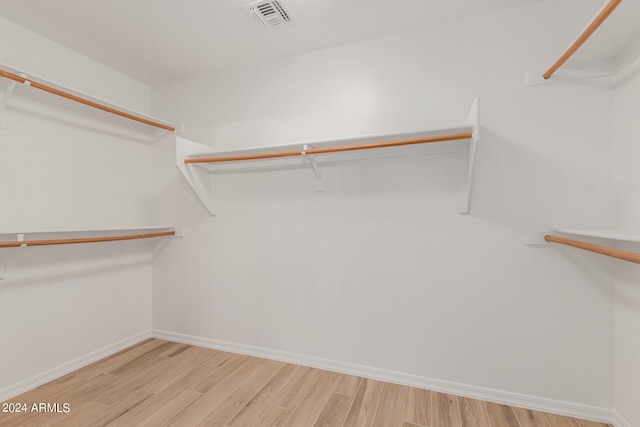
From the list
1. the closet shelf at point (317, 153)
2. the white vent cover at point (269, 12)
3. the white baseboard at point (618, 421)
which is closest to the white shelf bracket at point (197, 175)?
the closet shelf at point (317, 153)

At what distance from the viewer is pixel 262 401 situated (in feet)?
5.58

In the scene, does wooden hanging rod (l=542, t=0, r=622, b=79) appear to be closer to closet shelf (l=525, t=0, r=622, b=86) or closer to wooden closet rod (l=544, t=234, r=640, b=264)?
closet shelf (l=525, t=0, r=622, b=86)

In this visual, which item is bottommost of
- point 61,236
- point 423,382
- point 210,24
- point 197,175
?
point 423,382

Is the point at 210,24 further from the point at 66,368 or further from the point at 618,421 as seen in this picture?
the point at 618,421

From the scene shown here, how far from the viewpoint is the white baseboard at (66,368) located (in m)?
1.74

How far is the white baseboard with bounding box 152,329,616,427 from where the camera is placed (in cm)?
156

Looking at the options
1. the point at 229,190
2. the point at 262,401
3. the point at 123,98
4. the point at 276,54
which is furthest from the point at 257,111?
the point at 262,401

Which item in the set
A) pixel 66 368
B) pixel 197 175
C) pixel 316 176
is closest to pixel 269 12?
pixel 316 176

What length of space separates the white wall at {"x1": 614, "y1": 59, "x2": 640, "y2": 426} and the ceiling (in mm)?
270

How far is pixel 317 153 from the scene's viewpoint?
185 cm

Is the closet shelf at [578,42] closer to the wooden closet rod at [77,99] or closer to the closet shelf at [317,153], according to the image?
the closet shelf at [317,153]

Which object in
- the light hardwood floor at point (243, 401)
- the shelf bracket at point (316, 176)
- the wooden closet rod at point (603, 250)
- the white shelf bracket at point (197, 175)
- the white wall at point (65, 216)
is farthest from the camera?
the white shelf bracket at point (197, 175)

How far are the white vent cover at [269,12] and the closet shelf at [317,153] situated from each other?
754 millimetres

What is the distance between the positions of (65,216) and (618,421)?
3556mm
